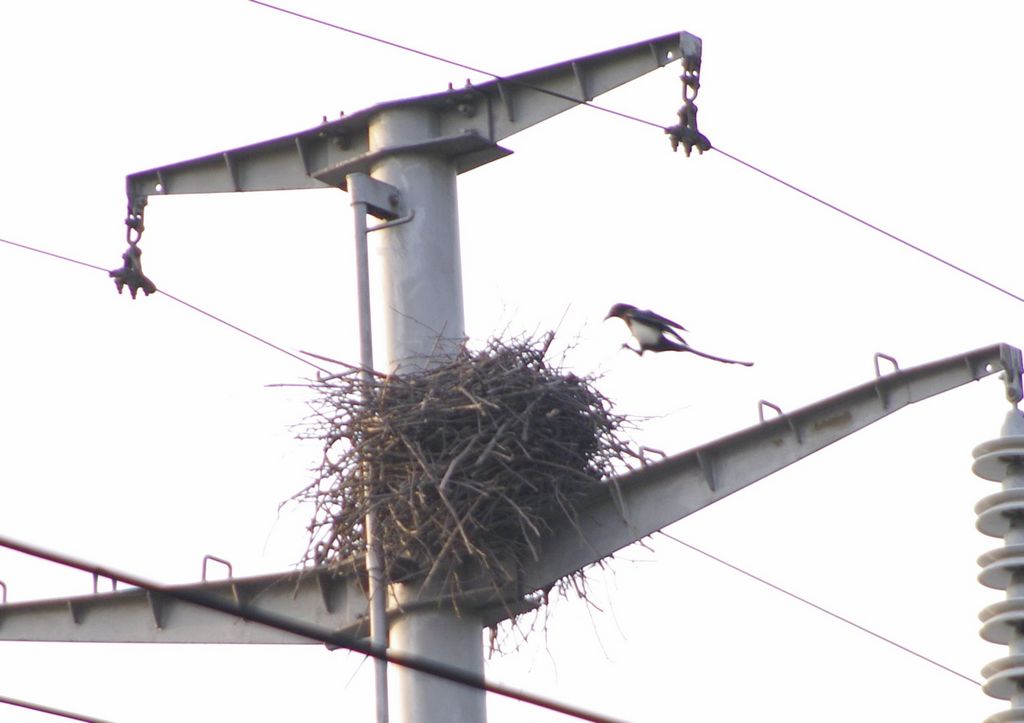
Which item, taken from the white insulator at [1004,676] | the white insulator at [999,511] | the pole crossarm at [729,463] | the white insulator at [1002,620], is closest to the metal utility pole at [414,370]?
the pole crossarm at [729,463]

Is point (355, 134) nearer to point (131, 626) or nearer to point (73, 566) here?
point (131, 626)

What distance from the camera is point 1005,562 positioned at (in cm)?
756

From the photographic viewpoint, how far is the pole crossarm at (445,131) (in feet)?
38.0

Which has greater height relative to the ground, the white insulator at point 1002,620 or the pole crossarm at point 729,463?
the pole crossarm at point 729,463

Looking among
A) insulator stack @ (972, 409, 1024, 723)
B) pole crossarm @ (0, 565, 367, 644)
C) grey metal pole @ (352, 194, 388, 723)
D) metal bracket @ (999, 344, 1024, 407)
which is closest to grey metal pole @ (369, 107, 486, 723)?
grey metal pole @ (352, 194, 388, 723)

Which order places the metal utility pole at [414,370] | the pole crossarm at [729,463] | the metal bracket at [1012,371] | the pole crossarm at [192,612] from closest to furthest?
the metal bracket at [1012,371]
the pole crossarm at [729,463]
the metal utility pole at [414,370]
the pole crossarm at [192,612]

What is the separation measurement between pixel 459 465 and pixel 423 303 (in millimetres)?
816

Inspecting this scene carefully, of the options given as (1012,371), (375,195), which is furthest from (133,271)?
(1012,371)

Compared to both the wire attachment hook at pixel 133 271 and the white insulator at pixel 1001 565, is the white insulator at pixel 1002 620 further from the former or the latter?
the wire attachment hook at pixel 133 271

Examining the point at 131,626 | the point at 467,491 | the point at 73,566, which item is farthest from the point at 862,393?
the point at 73,566

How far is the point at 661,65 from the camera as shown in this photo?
11414mm

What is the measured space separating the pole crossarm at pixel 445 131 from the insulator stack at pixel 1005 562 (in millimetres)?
3919

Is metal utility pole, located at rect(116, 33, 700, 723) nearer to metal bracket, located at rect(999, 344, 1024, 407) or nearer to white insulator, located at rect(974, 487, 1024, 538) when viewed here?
metal bracket, located at rect(999, 344, 1024, 407)

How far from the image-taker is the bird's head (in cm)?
1305
